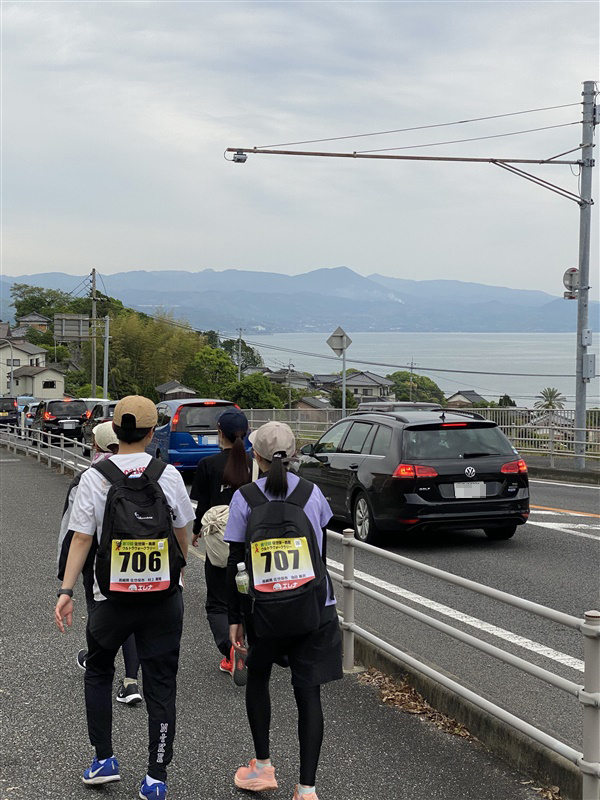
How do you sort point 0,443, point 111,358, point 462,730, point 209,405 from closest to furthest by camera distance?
point 462,730, point 209,405, point 0,443, point 111,358

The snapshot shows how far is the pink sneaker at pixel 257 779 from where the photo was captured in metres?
4.25

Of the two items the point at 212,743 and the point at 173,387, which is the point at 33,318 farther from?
the point at 212,743

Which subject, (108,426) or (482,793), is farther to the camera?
(108,426)

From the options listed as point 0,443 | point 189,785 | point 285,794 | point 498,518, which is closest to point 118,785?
point 189,785

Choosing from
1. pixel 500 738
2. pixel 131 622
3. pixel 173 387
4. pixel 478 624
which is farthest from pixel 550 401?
pixel 173 387

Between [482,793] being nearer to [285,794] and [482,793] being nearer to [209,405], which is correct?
[285,794]

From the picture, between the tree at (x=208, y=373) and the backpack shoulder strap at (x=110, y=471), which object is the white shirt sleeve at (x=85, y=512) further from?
the tree at (x=208, y=373)

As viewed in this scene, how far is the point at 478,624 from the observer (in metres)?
7.47

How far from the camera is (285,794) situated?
430 centimetres

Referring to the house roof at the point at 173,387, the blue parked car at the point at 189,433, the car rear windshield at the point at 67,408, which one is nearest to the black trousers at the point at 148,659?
the blue parked car at the point at 189,433

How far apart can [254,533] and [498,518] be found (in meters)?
7.59

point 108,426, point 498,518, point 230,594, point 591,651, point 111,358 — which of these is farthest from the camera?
point 111,358

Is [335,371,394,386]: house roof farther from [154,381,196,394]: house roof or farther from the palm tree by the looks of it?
[154,381,196,394]: house roof

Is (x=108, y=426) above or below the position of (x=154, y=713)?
above
